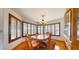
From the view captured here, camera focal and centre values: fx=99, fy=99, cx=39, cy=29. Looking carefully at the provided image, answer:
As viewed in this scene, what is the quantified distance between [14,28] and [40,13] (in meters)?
0.44

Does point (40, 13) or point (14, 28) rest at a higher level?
point (40, 13)

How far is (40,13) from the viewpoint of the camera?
1.47 metres

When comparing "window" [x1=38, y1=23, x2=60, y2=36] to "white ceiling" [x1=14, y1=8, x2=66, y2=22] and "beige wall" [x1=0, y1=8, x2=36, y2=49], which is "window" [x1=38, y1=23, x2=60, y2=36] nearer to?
"white ceiling" [x1=14, y1=8, x2=66, y2=22]

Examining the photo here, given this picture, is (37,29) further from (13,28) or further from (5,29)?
(5,29)

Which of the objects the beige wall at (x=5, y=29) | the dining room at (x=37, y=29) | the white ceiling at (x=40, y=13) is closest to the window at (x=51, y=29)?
the dining room at (x=37, y=29)

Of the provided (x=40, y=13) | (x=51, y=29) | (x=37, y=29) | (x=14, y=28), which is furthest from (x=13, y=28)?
(x=51, y=29)

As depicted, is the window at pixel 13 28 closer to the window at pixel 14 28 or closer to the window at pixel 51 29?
the window at pixel 14 28

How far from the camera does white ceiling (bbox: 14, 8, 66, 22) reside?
4.75 ft

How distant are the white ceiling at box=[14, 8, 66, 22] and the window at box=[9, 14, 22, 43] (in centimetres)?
13

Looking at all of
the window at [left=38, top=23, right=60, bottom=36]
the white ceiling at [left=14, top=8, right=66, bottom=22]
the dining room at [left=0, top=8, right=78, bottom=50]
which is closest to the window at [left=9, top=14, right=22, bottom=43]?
the dining room at [left=0, top=8, right=78, bottom=50]
